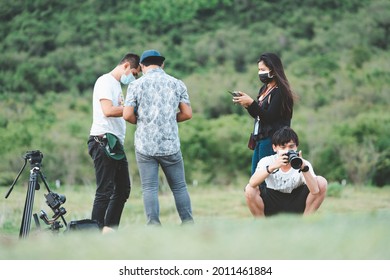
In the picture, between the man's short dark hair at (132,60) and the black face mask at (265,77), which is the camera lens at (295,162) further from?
the man's short dark hair at (132,60)

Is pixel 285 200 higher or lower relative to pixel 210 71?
lower

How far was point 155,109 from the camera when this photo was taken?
6.37 m

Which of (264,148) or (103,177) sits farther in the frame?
(103,177)

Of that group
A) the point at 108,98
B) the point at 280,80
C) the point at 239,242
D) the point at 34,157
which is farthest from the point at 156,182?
the point at 239,242

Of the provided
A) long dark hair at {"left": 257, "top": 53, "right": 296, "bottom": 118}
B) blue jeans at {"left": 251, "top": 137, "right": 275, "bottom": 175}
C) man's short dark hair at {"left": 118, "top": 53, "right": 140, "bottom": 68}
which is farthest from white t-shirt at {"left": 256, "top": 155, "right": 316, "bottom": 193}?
man's short dark hair at {"left": 118, "top": 53, "right": 140, "bottom": 68}

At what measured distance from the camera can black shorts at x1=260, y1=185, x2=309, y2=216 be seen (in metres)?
6.32

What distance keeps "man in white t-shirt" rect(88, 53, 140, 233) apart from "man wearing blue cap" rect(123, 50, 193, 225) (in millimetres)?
251

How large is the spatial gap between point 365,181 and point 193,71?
9113 millimetres

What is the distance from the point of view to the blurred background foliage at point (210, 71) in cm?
1731

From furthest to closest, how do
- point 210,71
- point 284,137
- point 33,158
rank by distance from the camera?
point 210,71, point 284,137, point 33,158

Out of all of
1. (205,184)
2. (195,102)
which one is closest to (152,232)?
→ (205,184)

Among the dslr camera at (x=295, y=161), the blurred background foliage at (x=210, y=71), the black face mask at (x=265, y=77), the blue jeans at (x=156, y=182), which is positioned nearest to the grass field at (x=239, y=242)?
the dslr camera at (x=295, y=161)

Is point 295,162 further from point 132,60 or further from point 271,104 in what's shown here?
point 132,60

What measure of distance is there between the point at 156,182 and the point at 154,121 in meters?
0.46
